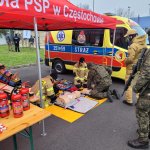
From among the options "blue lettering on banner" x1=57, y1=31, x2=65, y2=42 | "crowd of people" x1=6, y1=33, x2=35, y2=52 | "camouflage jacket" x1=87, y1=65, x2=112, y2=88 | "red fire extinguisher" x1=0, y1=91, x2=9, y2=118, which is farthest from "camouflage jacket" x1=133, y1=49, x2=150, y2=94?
"crowd of people" x1=6, y1=33, x2=35, y2=52

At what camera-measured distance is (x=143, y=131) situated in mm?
3109

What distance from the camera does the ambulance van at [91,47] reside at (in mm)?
6641

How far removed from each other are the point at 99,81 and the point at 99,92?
35 cm

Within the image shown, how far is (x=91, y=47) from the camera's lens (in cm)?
721

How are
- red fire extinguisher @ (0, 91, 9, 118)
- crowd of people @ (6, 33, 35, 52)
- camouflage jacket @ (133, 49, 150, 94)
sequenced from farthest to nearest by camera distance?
crowd of people @ (6, 33, 35, 52) → camouflage jacket @ (133, 49, 150, 94) → red fire extinguisher @ (0, 91, 9, 118)

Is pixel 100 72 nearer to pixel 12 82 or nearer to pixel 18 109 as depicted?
pixel 12 82

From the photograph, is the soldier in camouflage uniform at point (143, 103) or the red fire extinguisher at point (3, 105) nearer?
the red fire extinguisher at point (3, 105)

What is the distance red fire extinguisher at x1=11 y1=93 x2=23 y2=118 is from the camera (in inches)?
93.6

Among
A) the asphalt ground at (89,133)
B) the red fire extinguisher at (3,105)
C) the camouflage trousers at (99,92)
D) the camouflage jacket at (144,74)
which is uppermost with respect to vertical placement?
the camouflage jacket at (144,74)

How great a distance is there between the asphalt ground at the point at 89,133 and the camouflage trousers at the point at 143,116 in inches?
15.5

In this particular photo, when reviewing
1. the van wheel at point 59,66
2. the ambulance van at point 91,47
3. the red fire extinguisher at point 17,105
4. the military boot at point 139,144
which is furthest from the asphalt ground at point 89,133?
the van wheel at point 59,66

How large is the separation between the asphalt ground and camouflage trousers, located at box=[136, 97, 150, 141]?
0.39m

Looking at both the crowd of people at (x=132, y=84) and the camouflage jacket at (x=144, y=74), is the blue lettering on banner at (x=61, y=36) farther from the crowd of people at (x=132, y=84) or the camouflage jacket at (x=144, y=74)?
the camouflage jacket at (x=144, y=74)

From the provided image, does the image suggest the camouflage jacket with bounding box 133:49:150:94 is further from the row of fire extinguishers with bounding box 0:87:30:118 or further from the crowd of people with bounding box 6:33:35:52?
the crowd of people with bounding box 6:33:35:52
